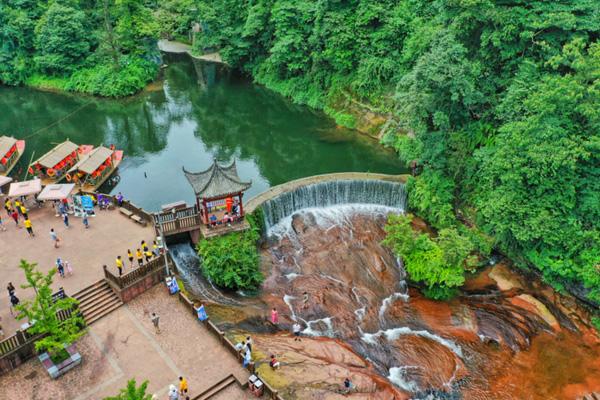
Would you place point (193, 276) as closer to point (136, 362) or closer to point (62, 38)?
point (136, 362)

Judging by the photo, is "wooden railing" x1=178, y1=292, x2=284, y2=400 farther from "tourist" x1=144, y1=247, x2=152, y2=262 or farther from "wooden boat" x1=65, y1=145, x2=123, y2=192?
"wooden boat" x1=65, y1=145, x2=123, y2=192

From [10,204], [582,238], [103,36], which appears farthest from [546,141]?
[103,36]

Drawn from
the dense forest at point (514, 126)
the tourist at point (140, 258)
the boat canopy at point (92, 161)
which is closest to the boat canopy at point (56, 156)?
the boat canopy at point (92, 161)

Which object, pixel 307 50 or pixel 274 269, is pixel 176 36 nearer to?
pixel 307 50

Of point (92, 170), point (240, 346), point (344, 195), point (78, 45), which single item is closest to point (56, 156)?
point (92, 170)

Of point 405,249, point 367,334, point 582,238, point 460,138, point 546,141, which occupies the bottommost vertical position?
point 367,334
